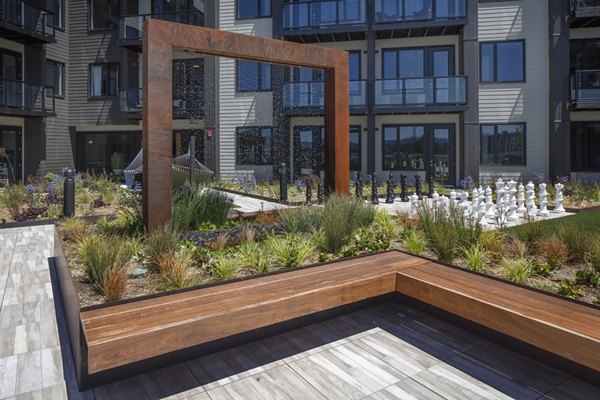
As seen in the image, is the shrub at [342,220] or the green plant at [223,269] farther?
the shrub at [342,220]

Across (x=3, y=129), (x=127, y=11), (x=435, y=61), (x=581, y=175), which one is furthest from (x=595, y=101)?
(x=3, y=129)

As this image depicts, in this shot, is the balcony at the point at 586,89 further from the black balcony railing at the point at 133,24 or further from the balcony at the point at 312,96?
the black balcony railing at the point at 133,24

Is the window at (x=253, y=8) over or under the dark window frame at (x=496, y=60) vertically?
over

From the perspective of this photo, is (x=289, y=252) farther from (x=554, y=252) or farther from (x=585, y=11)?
(x=585, y=11)

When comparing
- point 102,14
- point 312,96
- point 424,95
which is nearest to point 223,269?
point 312,96

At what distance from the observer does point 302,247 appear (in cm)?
537

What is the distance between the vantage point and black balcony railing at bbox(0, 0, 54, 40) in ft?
59.3

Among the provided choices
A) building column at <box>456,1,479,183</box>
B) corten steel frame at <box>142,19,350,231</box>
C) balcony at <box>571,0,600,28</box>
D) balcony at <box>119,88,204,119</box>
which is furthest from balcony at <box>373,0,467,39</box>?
corten steel frame at <box>142,19,350,231</box>

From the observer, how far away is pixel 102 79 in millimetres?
22906

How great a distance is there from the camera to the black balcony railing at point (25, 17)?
18078 millimetres

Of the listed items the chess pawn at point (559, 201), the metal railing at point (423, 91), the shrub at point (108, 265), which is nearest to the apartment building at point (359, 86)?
the metal railing at point (423, 91)

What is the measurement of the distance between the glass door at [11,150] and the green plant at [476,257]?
20528mm

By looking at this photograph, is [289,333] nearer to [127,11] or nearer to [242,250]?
[242,250]

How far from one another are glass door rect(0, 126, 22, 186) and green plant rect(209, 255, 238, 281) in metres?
Result: 18.9
